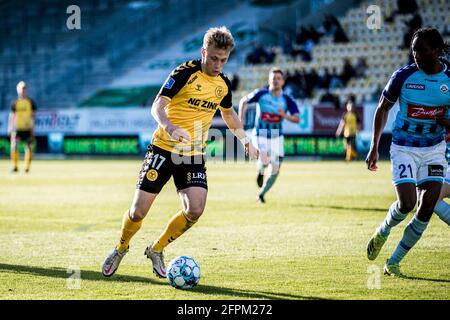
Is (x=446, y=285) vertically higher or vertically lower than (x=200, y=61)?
lower

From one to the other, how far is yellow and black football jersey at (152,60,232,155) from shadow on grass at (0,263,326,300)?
133 cm

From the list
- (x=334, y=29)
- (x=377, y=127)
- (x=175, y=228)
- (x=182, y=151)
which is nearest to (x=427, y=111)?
(x=377, y=127)

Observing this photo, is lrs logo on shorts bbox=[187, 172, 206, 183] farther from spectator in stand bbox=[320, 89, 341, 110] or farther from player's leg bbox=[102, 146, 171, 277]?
spectator in stand bbox=[320, 89, 341, 110]

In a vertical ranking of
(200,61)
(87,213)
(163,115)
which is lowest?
(87,213)

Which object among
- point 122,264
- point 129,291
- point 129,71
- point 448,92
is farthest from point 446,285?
point 129,71

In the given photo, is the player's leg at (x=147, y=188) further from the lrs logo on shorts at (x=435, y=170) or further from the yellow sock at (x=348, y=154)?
the yellow sock at (x=348, y=154)

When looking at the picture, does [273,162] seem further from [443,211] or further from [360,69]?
[360,69]

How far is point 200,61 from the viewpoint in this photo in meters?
8.30

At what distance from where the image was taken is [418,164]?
8.41 metres

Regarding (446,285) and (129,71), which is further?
(129,71)

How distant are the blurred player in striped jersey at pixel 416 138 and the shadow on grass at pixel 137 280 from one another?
5.24 ft

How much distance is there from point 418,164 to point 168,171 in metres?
2.50

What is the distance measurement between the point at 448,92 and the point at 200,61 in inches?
96.2
